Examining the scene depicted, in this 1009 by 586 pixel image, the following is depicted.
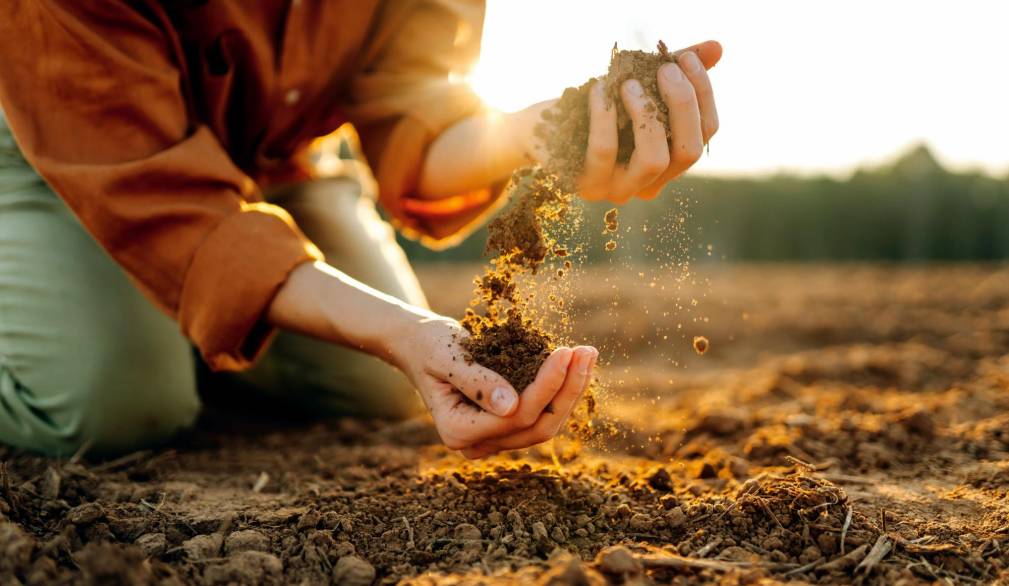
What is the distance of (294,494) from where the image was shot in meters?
1.77

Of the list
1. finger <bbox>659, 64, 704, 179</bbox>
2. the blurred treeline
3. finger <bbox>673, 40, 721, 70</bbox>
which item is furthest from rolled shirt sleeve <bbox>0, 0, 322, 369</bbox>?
the blurred treeline

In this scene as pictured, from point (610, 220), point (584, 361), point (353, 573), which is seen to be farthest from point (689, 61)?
point (353, 573)

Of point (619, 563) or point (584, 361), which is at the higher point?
point (584, 361)

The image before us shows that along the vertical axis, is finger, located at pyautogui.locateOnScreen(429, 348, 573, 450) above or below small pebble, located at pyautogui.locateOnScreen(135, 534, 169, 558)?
above

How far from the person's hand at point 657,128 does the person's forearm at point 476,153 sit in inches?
11.2

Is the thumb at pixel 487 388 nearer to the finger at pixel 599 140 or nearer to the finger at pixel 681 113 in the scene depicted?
the finger at pixel 599 140

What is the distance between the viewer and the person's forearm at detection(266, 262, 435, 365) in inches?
60.4

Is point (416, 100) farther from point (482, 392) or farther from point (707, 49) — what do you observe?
point (482, 392)

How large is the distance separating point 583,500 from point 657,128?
2.47ft

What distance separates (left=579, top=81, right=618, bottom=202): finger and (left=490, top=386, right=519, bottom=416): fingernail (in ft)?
1.59

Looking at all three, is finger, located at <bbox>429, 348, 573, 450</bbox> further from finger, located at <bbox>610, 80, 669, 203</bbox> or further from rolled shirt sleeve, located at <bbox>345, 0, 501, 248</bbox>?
rolled shirt sleeve, located at <bbox>345, 0, 501, 248</bbox>

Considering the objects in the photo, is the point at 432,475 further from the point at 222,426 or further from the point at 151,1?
the point at 151,1

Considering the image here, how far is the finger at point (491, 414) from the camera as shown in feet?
4.47

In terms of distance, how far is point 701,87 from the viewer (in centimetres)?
154
